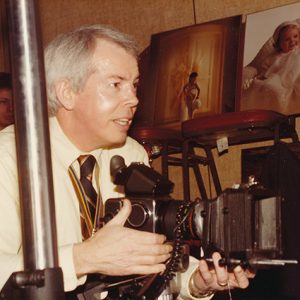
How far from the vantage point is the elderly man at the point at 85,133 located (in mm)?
1461

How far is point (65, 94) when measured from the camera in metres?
1.73

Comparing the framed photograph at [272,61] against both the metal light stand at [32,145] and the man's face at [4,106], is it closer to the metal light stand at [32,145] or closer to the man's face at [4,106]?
the man's face at [4,106]

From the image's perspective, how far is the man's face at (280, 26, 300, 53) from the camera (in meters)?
3.38

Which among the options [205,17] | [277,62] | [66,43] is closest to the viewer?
[66,43]

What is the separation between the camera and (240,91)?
3.52 m

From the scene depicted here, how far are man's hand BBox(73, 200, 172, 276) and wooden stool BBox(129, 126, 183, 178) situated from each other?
181cm

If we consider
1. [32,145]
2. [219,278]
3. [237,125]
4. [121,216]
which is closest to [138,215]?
[121,216]

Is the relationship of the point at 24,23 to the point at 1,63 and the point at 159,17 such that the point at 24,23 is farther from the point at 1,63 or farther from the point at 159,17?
the point at 1,63

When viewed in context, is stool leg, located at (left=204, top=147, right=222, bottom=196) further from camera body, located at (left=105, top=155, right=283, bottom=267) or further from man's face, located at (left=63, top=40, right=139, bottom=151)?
camera body, located at (left=105, top=155, right=283, bottom=267)

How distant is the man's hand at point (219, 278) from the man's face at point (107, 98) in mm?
510

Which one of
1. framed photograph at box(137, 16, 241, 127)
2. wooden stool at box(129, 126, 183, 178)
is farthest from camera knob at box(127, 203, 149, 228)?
framed photograph at box(137, 16, 241, 127)

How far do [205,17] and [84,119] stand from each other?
2.50 m

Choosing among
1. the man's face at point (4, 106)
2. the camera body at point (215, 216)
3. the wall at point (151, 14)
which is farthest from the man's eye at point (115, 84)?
the wall at point (151, 14)

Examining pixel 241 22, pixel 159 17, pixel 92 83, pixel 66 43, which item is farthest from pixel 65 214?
pixel 159 17
